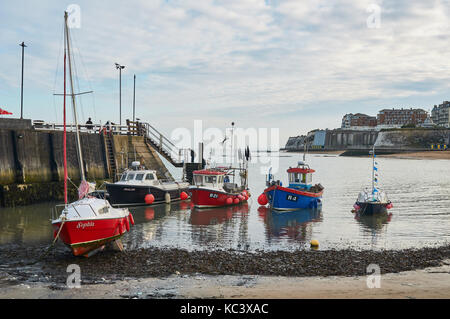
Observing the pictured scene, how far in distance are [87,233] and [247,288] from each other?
743 centimetres

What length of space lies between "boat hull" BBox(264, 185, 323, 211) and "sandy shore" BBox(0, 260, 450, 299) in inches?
723

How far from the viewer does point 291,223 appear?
27.7 metres

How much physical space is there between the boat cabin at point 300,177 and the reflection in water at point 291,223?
9.86 feet

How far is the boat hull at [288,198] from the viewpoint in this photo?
109 feet

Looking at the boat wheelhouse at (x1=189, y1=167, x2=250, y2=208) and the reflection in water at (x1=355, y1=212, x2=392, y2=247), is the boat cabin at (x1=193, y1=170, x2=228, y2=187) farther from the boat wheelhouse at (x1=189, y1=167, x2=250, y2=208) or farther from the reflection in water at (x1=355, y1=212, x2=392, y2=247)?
the reflection in water at (x1=355, y1=212, x2=392, y2=247)

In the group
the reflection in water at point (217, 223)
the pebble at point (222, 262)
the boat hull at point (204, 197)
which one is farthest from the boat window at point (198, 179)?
the pebble at point (222, 262)

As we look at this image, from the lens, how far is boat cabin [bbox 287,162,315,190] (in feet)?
117

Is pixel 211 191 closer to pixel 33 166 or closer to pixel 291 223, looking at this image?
pixel 291 223

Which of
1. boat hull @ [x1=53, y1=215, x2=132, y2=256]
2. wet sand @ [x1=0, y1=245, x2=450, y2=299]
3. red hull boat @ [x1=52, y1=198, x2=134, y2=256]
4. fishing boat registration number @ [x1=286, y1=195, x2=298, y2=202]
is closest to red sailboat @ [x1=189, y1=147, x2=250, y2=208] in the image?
fishing boat registration number @ [x1=286, y1=195, x2=298, y2=202]

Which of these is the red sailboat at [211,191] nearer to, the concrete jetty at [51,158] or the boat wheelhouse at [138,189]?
the boat wheelhouse at [138,189]

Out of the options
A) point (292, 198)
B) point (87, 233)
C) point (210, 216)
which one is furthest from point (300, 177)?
point (87, 233)
